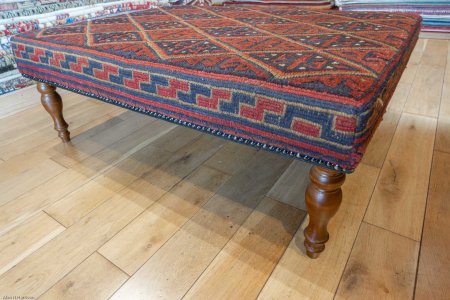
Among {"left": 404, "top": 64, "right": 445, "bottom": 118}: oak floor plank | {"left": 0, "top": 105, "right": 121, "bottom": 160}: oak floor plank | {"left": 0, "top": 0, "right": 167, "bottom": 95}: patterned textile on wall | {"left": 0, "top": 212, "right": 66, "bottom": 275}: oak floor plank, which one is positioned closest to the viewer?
{"left": 0, "top": 212, "right": 66, "bottom": 275}: oak floor plank

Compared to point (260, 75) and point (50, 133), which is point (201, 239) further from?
point (50, 133)

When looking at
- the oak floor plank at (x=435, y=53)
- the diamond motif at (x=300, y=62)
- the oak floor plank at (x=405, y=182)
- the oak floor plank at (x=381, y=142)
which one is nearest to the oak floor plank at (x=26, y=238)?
the diamond motif at (x=300, y=62)

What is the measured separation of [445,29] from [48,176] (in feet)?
7.70

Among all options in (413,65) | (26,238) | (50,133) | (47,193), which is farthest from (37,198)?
(413,65)

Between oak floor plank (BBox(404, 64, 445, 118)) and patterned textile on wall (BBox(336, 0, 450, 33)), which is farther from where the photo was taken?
patterned textile on wall (BBox(336, 0, 450, 33))

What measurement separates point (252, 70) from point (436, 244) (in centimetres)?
58

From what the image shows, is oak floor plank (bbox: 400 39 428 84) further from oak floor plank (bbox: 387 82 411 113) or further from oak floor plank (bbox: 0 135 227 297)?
oak floor plank (bbox: 0 135 227 297)

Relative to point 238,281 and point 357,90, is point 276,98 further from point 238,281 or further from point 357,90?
point 238,281

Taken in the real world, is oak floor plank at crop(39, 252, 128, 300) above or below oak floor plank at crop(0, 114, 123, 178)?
below

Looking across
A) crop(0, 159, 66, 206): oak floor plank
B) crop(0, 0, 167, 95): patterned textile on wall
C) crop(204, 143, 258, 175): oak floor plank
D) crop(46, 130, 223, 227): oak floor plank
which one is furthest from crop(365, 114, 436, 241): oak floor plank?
crop(0, 0, 167, 95): patterned textile on wall

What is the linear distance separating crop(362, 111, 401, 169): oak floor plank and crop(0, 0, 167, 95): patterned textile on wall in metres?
1.61

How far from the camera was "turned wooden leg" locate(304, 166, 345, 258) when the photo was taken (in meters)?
0.57

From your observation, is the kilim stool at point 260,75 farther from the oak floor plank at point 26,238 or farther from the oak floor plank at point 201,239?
the oak floor plank at point 26,238

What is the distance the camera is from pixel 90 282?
0.65 metres
